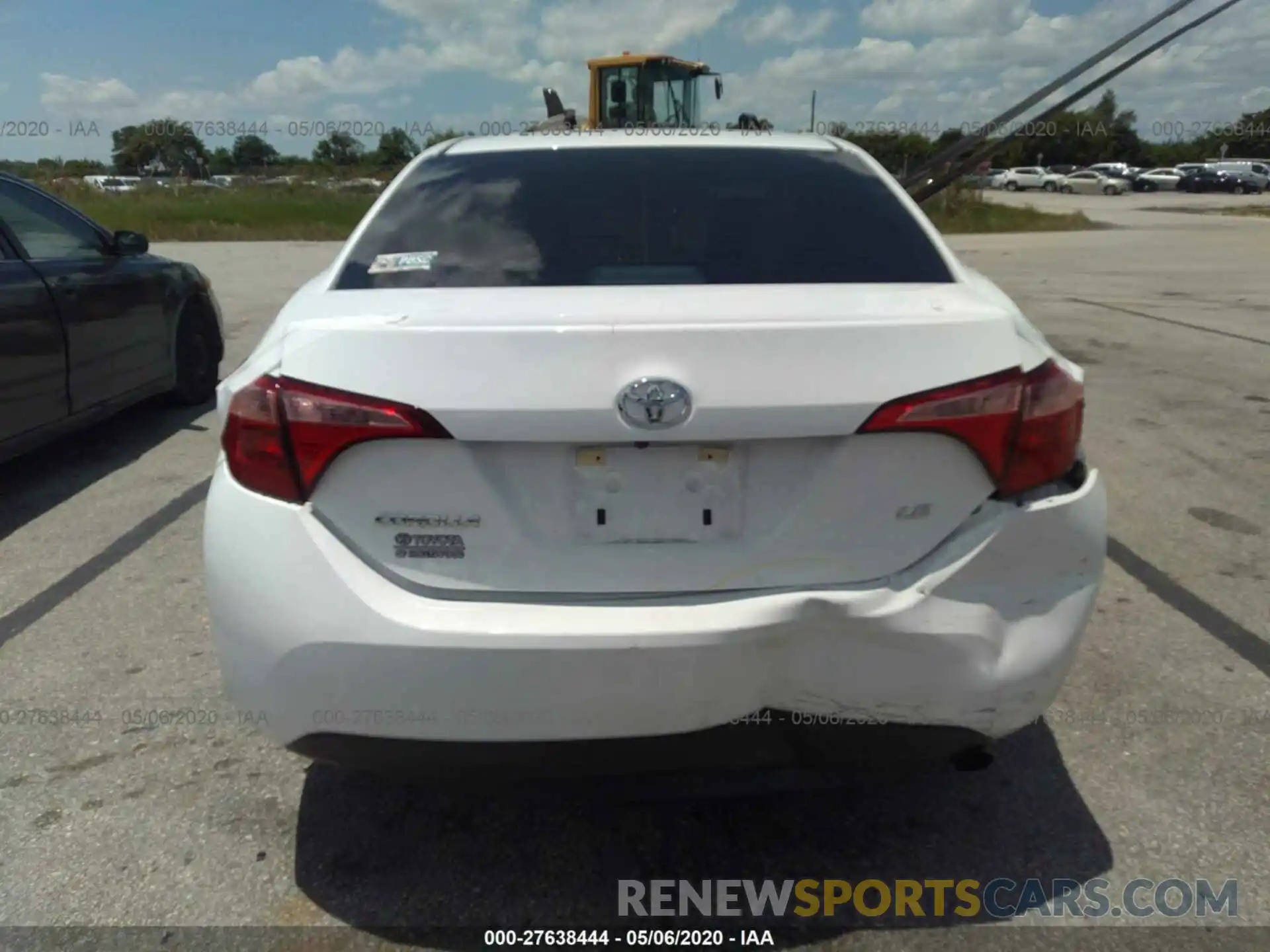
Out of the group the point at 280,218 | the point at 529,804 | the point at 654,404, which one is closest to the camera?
the point at 654,404

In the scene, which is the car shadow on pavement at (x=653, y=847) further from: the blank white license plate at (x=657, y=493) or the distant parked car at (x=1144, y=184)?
the distant parked car at (x=1144, y=184)

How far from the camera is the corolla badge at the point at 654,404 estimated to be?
1.91 metres

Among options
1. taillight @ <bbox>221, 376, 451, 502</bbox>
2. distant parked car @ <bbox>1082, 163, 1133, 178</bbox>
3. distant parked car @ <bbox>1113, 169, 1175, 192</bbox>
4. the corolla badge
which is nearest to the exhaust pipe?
the corolla badge

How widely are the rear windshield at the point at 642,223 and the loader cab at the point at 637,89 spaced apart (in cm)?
1333

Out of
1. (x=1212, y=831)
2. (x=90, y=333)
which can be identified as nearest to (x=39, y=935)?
(x=1212, y=831)

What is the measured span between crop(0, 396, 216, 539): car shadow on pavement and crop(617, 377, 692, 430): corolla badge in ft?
12.6

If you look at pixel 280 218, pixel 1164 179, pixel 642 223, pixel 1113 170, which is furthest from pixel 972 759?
pixel 1113 170

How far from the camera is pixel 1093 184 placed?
58312 millimetres

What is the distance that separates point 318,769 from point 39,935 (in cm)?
74

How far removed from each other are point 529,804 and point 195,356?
531cm

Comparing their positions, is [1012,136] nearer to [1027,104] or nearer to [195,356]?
[1027,104]

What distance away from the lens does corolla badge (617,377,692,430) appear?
6.25ft

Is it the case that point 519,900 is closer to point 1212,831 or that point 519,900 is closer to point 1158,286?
point 1212,831

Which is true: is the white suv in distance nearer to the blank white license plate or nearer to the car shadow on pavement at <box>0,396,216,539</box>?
the car shadow on pavement at <box>0,396,216,539</box>
